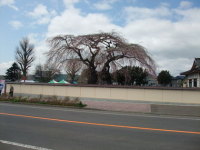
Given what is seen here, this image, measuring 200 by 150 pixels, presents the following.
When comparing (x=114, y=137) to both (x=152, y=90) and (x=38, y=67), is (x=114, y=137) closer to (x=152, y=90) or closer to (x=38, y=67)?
(x=152, y=90)

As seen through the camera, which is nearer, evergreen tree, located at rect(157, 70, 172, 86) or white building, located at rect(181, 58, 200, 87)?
white building, located at rect(181, 58, 200, 87)

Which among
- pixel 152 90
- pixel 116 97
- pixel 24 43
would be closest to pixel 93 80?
pixel 116 97

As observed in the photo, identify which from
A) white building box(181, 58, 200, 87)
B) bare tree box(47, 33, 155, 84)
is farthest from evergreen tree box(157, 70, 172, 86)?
bare tree box(47, 33, 155, 84)

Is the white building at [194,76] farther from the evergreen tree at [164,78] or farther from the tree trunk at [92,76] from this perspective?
the evergreen tree at [164,78]

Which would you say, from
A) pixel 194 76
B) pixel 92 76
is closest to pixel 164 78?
pixel 194 76

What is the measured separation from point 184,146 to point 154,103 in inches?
483

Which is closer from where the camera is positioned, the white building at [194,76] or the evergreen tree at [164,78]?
the white building at [194,76]

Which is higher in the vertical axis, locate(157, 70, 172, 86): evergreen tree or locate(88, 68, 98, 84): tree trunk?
locate(157, 70, 172, 86): evergreen tree

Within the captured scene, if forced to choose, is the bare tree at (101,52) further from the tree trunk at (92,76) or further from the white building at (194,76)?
the white building at (194,76)

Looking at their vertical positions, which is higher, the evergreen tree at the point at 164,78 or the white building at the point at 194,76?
the evergreen tree at the point at 164,78

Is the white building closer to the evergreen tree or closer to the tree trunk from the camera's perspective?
the tree trunk

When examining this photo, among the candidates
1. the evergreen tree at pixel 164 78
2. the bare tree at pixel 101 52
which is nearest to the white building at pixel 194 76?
the bare tree at pixel 101 52

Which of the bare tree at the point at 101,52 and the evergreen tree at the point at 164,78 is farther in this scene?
the evergreen tree at the point at 164,78

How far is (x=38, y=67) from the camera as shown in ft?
245
